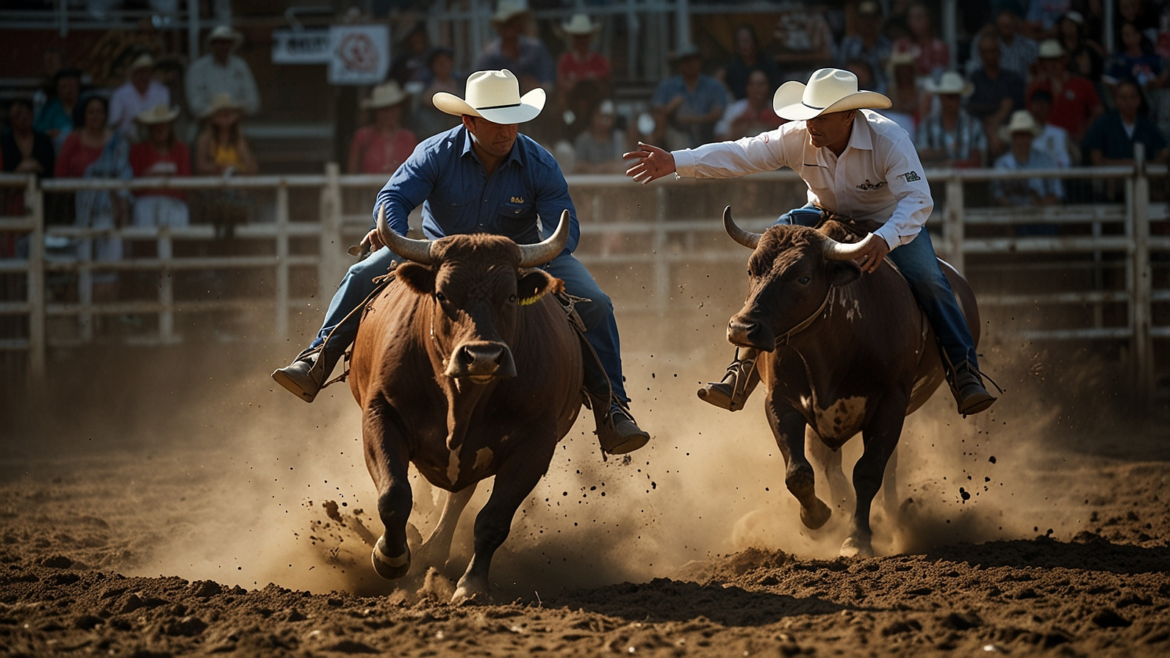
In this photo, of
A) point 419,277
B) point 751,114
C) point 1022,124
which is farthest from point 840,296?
point 1022,124

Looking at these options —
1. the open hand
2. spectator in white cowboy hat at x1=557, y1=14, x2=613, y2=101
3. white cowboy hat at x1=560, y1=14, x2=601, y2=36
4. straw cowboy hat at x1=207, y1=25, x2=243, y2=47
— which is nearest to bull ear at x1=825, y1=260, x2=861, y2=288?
the open hand

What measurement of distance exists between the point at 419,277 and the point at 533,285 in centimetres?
42

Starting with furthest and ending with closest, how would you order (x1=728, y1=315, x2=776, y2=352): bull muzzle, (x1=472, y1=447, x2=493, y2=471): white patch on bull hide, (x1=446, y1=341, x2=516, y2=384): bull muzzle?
(x1=728, y1=315, x2=776, y2=352): bull muzzle
(x1=472, y1=447, x2=493, y2=471): white patch on bull hide
(x1=446, y1=341, x2=516, y2=384): bull muzzle

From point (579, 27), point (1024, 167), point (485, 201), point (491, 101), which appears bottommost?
point (485, 201)

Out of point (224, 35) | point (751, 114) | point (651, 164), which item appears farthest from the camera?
point (224, 35)

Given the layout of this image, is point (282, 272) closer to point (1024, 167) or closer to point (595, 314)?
point (595, 314)

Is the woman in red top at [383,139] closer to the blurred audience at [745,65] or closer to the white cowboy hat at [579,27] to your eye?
the white cowboy hat at [579,27]

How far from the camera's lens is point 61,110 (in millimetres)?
11625

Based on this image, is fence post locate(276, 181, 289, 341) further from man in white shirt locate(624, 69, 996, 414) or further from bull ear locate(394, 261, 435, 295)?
bull ear locate(394, 261, 435, 295)

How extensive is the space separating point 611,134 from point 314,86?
3642mm

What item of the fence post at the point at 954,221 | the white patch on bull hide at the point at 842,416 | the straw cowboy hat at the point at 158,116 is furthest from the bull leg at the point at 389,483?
the straw cowboy hat at the point at 158,116

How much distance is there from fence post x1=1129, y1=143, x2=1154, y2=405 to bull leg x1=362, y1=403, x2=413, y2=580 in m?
7.75

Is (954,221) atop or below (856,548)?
atop

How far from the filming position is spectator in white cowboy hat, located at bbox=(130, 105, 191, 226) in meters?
10.9
